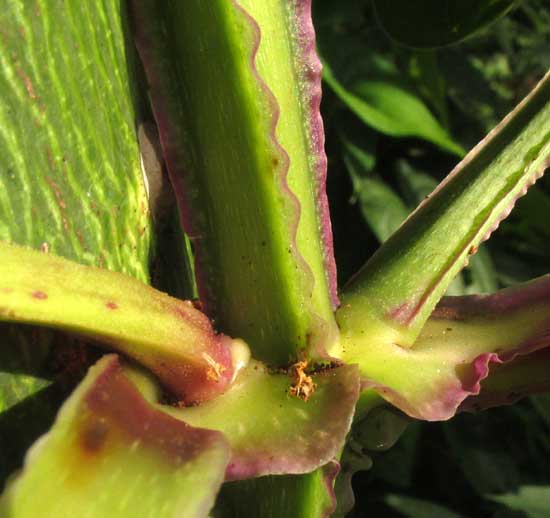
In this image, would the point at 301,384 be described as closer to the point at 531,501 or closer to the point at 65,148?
the point at 65,148

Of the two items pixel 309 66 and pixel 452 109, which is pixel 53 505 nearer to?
pixel 309 66

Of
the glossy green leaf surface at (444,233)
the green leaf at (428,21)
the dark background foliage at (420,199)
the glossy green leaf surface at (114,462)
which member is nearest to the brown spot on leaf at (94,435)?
the glossy green leaf surface at (114,462)

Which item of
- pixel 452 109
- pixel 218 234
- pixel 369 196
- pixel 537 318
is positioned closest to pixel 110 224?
pixel 218 234

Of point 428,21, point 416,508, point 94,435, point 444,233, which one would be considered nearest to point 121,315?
point 94,435

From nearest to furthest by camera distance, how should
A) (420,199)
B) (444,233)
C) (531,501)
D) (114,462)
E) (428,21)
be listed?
(114,462) → (444,233) → (428,21) → (531,501) → (420,199)

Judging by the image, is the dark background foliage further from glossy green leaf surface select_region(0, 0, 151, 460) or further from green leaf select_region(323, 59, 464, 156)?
glossy green leaf surface select_region(0, 0, 151, 460)

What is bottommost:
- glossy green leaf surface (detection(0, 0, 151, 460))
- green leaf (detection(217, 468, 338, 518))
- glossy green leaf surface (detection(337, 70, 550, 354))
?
green leaf (detection(217, 468, 338, 518))

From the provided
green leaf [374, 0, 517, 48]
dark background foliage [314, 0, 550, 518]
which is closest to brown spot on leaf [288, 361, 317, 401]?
green leaf [374, 0, 517, 48]
